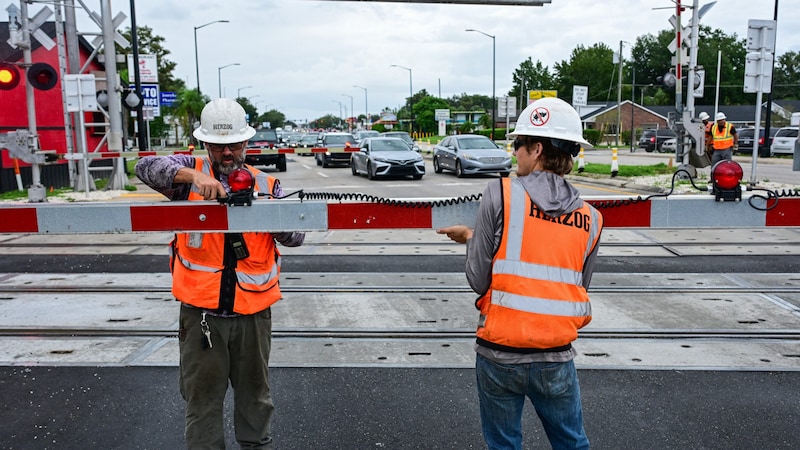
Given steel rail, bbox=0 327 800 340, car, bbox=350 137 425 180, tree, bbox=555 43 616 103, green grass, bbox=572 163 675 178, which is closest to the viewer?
steel rail, bbox=0 327 800 340

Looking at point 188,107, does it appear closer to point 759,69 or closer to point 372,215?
point 759,69

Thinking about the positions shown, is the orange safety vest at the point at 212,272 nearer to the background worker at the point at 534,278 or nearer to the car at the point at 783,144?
the background worker at the point at 534,278

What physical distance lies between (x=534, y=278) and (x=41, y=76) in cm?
1284

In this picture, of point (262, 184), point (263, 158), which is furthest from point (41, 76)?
point (263, 158)

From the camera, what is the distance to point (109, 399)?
4.37 metres

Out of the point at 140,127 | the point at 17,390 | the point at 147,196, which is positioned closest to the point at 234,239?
Result: the point at 17,390

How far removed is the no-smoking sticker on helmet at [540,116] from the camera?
2498 mm

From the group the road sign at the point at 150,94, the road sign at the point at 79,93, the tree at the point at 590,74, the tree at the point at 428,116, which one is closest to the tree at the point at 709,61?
the tree at the point at 590,74

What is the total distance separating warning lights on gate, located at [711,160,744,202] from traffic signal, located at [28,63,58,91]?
12.5m

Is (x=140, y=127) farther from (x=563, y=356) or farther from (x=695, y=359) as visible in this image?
(x=563, y=356)

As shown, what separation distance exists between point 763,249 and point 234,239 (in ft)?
26.0

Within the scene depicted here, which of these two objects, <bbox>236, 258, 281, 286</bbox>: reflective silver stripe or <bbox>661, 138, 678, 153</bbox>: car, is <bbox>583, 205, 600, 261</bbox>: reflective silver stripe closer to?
<bbox>236, 258, 281, 286</bbox>: reflective silver stripe

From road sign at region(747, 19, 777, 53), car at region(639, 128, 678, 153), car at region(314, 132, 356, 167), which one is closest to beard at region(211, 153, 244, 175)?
road sign at region(747, 19, 777, 53)

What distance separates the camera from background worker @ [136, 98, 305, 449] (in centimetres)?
307
